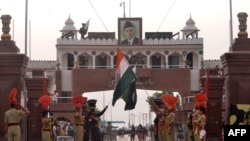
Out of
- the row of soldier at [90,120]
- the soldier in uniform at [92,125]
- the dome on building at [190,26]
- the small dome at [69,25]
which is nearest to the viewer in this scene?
the row of soldier at [90,120]

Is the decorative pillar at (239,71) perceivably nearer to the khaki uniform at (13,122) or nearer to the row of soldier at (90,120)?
the row of soldier at (90,120)

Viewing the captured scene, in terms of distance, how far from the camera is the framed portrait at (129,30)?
2162 inches

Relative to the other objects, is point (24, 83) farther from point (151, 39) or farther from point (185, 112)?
point (151, 39)

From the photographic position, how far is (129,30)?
54.9 metres

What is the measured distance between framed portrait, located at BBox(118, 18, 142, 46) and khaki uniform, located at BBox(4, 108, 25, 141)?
37240 millimetres

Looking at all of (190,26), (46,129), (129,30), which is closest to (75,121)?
(46,129)

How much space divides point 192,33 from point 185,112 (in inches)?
599

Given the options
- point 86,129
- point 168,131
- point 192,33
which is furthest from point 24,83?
point 192,33

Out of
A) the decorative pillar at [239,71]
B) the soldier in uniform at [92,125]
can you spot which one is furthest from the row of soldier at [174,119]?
the soldier in uniform at [92,125]

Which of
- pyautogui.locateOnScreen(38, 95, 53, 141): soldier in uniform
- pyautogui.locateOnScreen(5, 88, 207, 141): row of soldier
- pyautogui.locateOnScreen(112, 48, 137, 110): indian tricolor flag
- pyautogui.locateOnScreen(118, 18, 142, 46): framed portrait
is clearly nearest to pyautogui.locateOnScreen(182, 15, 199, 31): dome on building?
pyautogui.locateOnScreen(118, 18, 142, 46): framed portrait

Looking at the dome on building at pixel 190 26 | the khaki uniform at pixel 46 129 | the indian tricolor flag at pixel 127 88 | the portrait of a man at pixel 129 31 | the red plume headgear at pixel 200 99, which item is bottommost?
the khaki uniform at pixel 46 129

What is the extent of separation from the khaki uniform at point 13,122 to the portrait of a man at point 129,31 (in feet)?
123

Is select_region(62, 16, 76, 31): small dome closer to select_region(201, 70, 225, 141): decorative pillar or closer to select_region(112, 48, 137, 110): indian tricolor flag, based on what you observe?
select_region(112, 48, 137, 110): indian tricolor flag

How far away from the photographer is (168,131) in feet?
68.2
